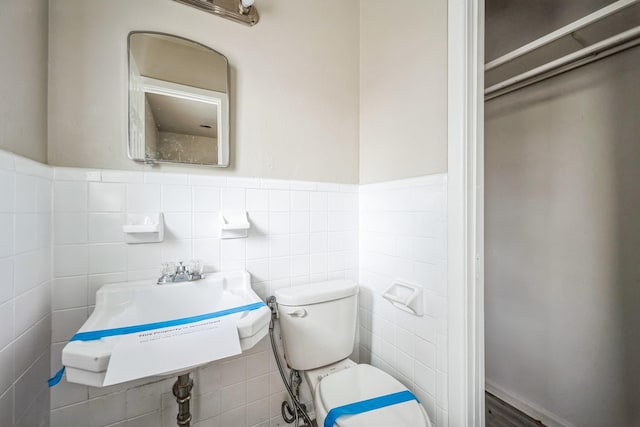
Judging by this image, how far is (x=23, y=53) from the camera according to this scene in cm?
68

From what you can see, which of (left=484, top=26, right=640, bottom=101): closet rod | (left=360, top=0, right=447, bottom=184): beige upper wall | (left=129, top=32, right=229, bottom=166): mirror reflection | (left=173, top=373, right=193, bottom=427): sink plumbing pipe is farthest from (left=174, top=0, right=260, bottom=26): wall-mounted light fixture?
(left=173, top=373, right=193, bottom=427): sink plumbing pipe

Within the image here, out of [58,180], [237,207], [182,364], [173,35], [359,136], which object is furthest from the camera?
[359,136]

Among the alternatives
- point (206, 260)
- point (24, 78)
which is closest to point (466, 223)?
point (206, 260)

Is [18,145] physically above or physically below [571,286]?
above

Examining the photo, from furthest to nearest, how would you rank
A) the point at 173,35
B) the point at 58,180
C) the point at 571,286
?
the point at 571,286 → the point at 173,35 → the point at 58,180

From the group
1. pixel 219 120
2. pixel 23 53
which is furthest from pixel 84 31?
pixel 219 120

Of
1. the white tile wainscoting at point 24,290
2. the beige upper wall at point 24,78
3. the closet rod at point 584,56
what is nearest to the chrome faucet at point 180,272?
the white tile wainscoting at point 24,290

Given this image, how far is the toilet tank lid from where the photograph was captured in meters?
1.07

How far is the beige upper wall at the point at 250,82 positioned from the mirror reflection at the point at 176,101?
39 millimetres

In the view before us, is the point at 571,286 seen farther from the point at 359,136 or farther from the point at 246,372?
the point at 246,372

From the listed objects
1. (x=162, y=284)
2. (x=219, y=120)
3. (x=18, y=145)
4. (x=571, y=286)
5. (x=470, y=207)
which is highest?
(x=219, y=120)

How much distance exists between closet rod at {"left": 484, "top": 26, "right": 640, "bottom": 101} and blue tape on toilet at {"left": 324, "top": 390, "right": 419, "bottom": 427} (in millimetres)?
1566

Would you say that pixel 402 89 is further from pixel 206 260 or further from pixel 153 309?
pixel 153 309

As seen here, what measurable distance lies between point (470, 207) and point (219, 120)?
1.10 m
